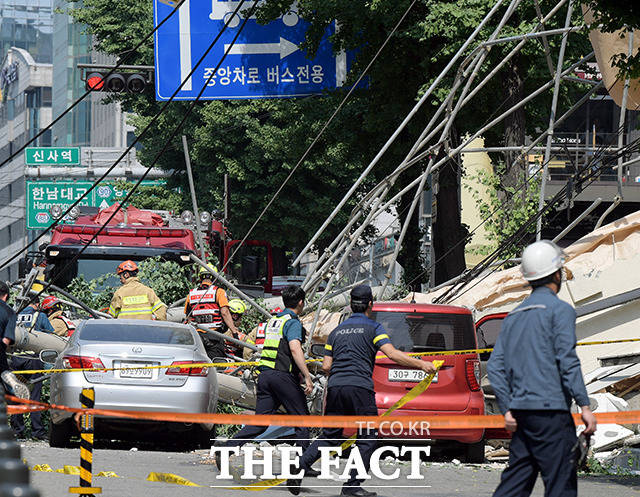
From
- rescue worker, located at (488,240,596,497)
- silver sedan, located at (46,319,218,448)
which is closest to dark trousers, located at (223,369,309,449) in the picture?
silver sedan, located at (46,319,218,448)

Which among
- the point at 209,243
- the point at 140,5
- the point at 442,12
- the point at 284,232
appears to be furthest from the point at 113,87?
the point at 140,5

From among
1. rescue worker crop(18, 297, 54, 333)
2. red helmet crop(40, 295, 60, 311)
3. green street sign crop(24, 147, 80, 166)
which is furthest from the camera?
green street sign crop(24, 147, 80, 166)

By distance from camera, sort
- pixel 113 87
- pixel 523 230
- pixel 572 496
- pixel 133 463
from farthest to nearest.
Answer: pixel 113 87 → pixel 523 230 → pixel 133 463 → pixel 572 496

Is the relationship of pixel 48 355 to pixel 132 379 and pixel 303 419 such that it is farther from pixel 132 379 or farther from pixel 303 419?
pixel 303 419

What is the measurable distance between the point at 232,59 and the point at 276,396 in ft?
42.6

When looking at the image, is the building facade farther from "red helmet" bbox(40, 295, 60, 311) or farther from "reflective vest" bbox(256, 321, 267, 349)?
"reflective vest" bbox(256, 321, 267, 349)

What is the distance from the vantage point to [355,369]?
9.93 meters

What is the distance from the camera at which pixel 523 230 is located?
60.7 ft

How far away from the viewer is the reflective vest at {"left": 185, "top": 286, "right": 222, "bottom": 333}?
671 inches

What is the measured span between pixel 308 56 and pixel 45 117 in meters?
113

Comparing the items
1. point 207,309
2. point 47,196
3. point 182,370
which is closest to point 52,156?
point 47,196

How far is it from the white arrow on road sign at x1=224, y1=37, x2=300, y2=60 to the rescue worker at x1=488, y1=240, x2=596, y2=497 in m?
16.6

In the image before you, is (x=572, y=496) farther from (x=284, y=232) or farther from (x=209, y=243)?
(x=284, y=232)

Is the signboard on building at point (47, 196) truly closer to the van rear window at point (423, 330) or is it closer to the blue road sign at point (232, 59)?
the blue road sign at point (232, 59)
